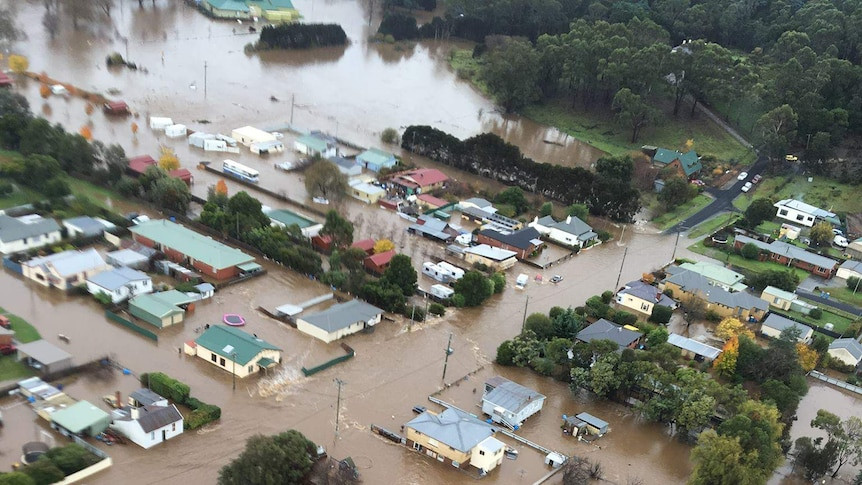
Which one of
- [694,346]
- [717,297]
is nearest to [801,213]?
[717,297]

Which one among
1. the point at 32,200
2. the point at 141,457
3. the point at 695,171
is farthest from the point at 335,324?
the point at 695,171

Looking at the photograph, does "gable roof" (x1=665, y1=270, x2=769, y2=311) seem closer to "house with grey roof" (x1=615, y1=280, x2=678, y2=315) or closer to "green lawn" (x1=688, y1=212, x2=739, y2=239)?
"house with grey roof" (x1=615, y1=280, x2=678, y2=315)

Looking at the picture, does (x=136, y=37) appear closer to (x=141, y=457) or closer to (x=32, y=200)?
(x=32, y=200)

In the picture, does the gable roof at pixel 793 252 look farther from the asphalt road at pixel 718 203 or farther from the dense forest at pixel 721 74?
the dense forest at pixel 721 74

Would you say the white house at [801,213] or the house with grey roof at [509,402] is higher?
the white house at [801,213]

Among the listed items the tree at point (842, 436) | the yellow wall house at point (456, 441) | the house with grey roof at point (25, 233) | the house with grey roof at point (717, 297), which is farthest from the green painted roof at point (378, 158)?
the tree at point (842, 436)

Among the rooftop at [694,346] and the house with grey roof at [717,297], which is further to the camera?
the house with grey roof at [717,297]

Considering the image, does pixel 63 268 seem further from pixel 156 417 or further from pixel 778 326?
pixel 778 326
